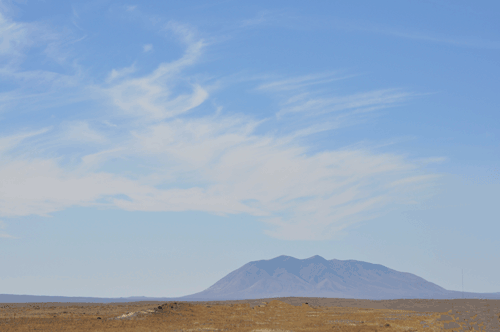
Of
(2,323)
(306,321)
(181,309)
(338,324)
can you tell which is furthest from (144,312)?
(338,324)

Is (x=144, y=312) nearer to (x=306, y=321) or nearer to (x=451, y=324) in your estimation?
(x=306, y=321)

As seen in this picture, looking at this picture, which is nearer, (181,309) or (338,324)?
(338,324)

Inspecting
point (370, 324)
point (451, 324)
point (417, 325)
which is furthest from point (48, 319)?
point (451, 324)

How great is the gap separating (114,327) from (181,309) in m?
18.9

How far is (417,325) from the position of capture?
55625mm

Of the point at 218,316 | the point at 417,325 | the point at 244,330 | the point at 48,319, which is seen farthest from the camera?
the point at 218,316

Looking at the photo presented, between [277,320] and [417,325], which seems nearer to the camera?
[417,325]

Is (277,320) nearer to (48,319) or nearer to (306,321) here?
(306,321)

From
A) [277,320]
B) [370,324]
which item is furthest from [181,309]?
[370,324]

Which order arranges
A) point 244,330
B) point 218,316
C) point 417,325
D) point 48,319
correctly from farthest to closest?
point 218,316
point 48,319
point 417,325
point 244,330

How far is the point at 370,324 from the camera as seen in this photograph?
5722cm

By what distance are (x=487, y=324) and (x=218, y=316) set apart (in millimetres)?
32127

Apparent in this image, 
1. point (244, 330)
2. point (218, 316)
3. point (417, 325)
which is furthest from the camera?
point (218, 316)

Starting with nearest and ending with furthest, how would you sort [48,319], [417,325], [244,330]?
[244,330] → [417,325] → [48,319]
